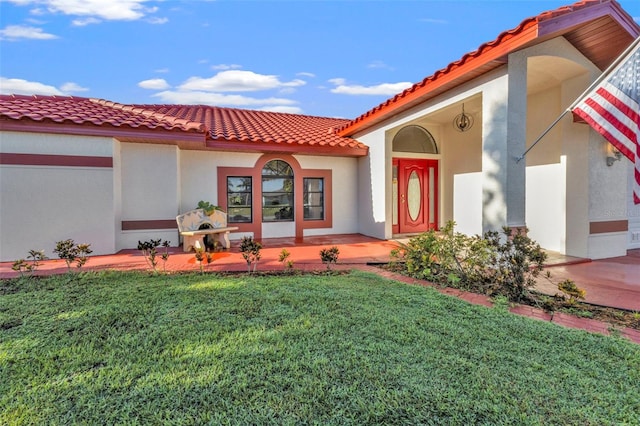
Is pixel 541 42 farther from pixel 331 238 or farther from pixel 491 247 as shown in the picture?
pixel 331 238

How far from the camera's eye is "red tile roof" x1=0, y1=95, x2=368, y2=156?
7.19 m

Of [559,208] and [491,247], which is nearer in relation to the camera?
[491,247]

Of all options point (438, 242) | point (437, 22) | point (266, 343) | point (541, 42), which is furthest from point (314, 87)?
point (266, 343)

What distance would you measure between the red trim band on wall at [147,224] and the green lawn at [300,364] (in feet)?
13.2

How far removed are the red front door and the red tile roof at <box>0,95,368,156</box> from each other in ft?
5.59

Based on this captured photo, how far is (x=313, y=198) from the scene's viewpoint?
36.0 ft

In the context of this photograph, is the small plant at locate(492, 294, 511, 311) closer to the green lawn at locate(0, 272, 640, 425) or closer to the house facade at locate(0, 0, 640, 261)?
the green lawn at locate(0, 272, 640, 425)

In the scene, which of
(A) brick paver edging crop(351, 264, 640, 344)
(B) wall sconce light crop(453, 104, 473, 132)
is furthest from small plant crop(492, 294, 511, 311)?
(B) wall sconce light crop(453, 104, 473, 132)

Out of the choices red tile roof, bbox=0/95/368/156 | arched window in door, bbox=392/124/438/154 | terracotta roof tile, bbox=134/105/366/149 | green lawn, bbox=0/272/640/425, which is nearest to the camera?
green lawn, bbox=0/272/640/425

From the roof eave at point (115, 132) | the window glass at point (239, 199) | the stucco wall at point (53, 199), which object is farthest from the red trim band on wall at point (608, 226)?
the stucco wall at point (53, 199)

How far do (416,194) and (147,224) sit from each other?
27.8 ft

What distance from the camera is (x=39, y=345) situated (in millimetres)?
2998

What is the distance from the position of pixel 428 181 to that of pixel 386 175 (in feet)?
8.13

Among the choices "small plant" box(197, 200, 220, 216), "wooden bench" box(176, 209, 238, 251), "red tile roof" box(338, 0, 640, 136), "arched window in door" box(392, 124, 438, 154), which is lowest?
"wooden bench" box(176, 209, 238, 251)
